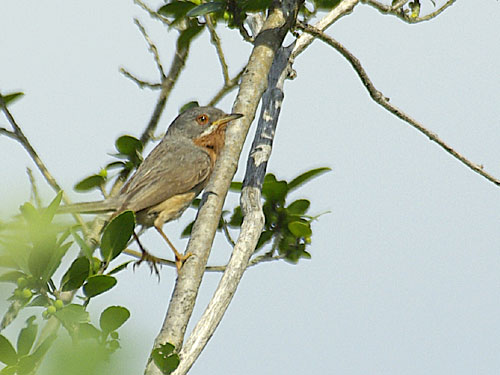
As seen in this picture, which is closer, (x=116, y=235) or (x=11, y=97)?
(x=116, y=235)

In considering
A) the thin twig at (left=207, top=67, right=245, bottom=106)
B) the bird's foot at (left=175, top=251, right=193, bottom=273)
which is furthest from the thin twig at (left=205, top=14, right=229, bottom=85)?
the bird's foot at (left=175, top=251, right=193, bottom=273)

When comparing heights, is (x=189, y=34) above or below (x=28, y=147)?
above

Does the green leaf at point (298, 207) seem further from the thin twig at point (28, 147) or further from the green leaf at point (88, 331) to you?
the green leaf at point (88, 331)

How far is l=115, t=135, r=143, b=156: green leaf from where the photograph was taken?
4895mm

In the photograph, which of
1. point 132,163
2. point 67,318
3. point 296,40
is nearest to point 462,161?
point 296,40

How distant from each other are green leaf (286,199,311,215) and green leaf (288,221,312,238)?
0.45ft

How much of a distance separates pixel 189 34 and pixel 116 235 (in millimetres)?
2911

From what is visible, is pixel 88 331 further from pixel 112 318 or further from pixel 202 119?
pixel 202 119

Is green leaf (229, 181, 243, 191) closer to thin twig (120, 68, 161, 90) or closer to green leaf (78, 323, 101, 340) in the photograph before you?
thin twig (120, 68, 161, 90)

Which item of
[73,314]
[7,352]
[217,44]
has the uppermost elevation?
[217,44]

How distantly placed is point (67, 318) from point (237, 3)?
121 inches

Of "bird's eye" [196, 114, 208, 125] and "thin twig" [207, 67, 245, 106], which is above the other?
"bird's eye" [196, 114, 208, 125]

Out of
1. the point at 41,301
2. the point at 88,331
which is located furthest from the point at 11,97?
the point at 88,331

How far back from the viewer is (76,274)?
278 cm
